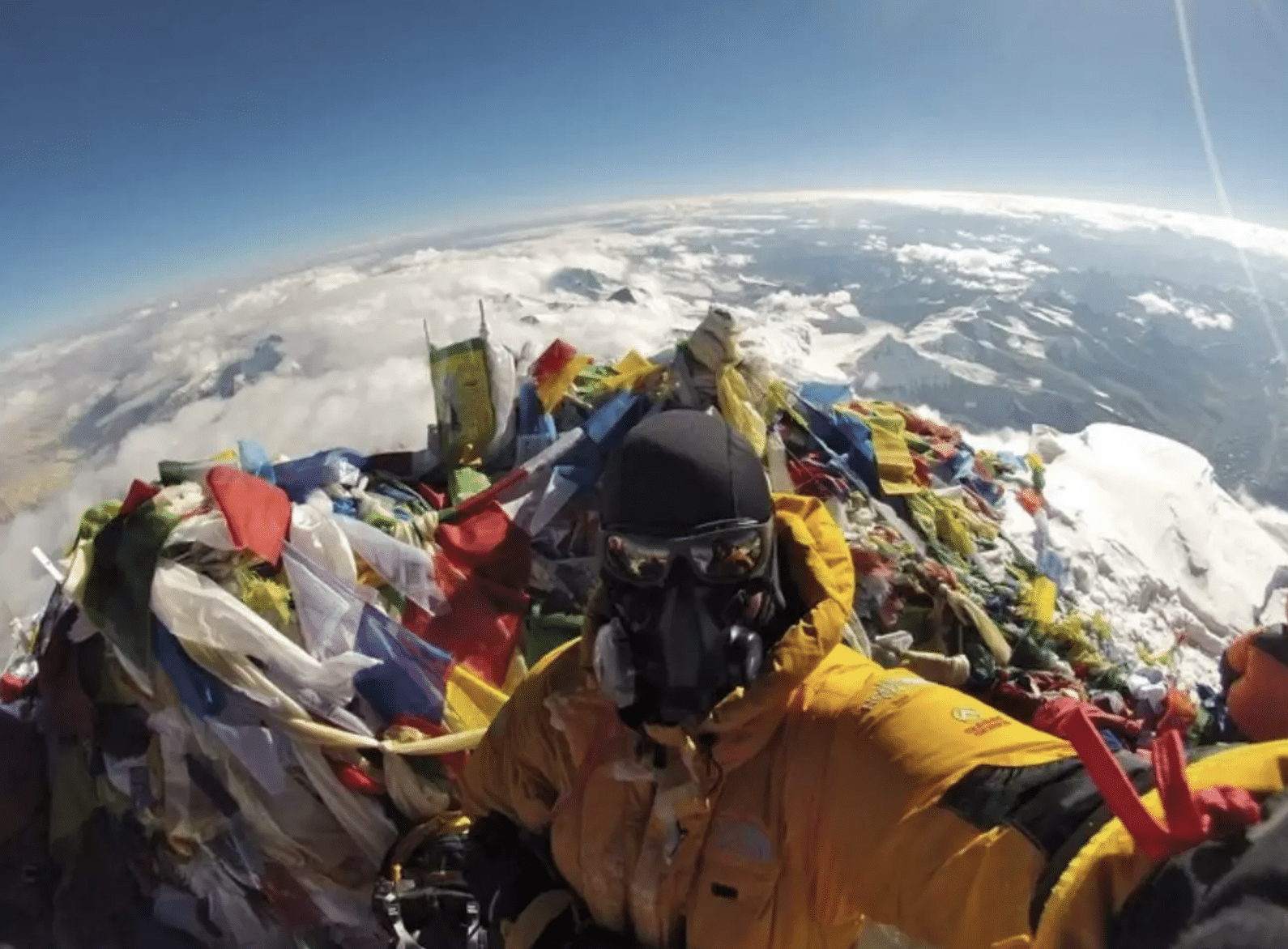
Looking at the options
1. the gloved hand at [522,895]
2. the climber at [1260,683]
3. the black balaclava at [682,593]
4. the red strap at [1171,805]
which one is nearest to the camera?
the red strap at [1171,805]

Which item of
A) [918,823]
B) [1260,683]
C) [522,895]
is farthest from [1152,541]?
[918,823]

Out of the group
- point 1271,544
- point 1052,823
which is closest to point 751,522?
point 1052,823

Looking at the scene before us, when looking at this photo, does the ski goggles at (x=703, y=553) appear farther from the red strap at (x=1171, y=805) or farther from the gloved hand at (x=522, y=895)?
the gloved hand at (x=522, y=895)

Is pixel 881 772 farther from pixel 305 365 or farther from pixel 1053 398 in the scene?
pixel 1053 398

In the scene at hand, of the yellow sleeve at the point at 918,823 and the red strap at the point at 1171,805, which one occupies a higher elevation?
the red strap at the point at 1171,805

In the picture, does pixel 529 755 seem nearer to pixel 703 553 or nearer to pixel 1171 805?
pixel 703 553

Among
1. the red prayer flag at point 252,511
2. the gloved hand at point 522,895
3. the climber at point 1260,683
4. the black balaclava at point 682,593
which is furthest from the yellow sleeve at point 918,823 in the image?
the red prayer flag at point 252,511
